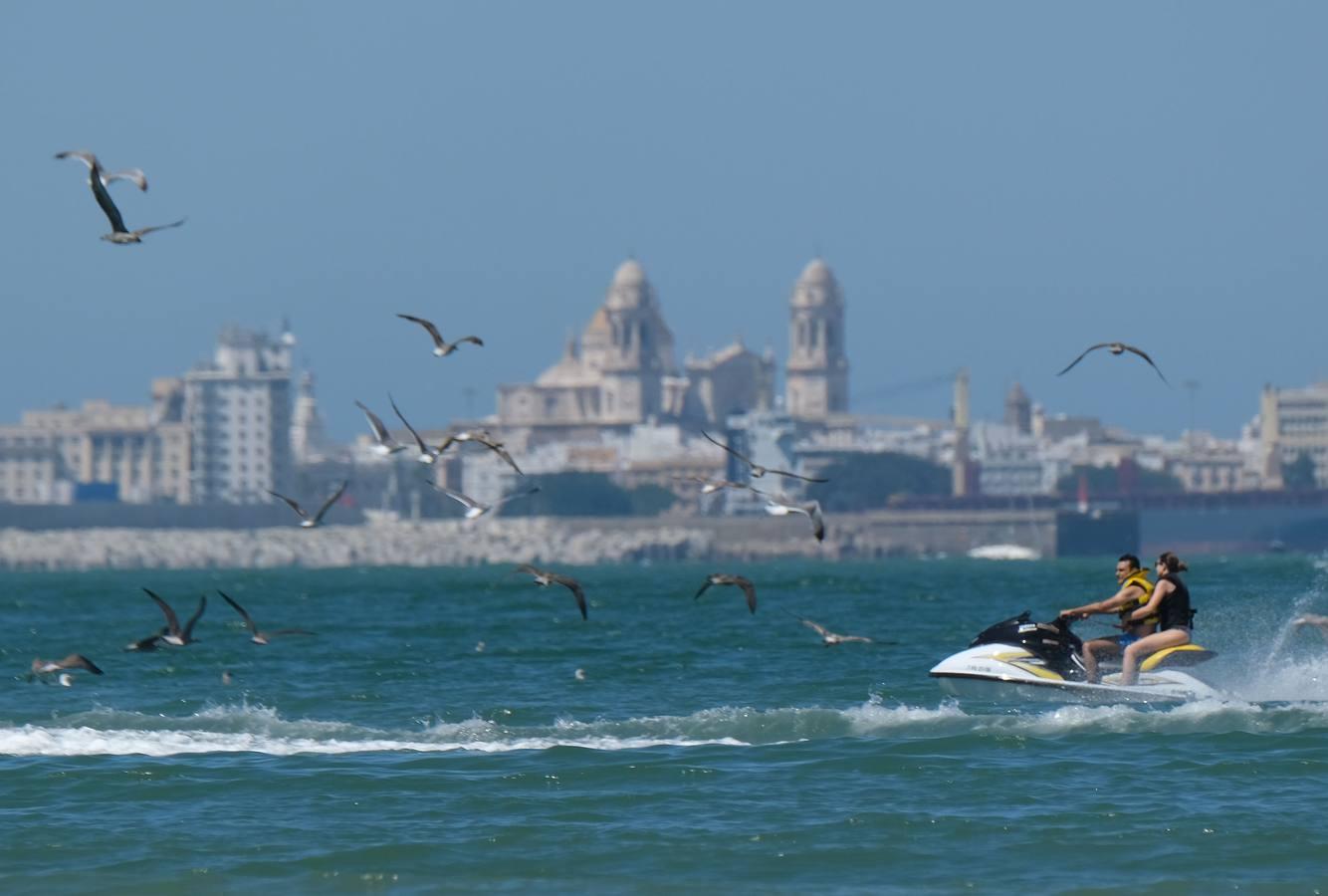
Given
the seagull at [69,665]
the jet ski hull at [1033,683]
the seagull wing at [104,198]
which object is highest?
the seagull wing at [104,198]

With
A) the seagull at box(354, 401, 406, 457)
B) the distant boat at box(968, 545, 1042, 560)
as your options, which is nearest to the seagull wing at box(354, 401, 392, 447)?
the seagull at box(354, 401, 406, 457)

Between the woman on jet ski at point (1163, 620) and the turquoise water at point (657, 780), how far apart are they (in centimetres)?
73

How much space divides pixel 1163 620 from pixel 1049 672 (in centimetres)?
173

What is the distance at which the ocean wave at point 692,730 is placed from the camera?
28641 millimetres

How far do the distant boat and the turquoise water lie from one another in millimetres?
A: 141710

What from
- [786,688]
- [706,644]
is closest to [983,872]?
[786,688]

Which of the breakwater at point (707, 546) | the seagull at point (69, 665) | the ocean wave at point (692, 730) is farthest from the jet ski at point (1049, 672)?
the breakwater at point (707, 546)

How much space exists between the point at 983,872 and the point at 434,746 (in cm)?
907

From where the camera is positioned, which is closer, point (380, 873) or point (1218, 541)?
point (380, 873)

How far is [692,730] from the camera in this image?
29.5 metres

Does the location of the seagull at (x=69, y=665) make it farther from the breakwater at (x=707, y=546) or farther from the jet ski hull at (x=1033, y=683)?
the breakwater at (x=707, y=546)

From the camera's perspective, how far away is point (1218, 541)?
190 m

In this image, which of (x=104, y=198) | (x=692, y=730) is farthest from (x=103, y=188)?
(x=692, y=730)

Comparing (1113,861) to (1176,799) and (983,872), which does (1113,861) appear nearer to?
(983,872)
